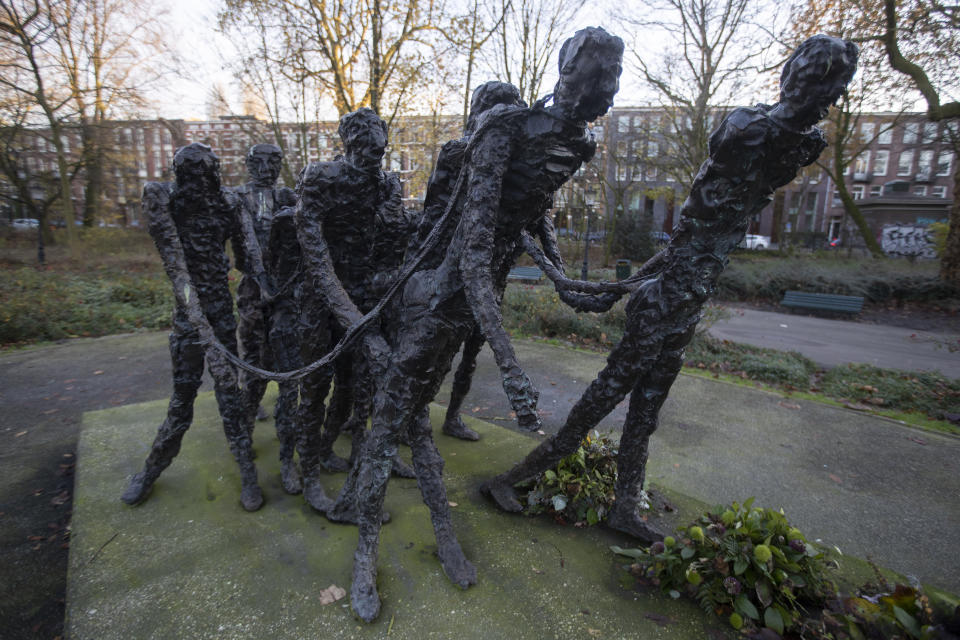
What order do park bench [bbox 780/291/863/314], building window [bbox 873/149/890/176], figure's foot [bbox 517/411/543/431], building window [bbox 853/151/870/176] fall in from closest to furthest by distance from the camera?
figure's foot [bbox 517/411/543/431] < park bench [bbox 780/291/863/314] < building window [bbox 853/151/870/176] < building window [bbox 873/149/890/176]

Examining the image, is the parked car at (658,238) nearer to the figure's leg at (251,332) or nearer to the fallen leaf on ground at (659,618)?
the figure's leg at (251,332)

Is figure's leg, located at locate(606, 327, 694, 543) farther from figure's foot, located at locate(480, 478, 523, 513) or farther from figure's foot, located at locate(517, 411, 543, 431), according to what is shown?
figure's foot, located at locate(517, 411, 543, 431)

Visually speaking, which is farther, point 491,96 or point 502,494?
point 502,494

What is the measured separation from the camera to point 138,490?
3.34 m

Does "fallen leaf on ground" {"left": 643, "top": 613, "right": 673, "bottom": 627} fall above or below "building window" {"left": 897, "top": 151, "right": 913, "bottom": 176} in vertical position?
below

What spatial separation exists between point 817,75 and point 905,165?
54077 millimetres

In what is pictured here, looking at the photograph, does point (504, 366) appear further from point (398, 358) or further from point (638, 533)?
point (638, 533)

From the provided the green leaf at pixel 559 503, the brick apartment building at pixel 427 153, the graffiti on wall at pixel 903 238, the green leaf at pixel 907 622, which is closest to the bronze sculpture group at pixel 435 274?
the green leaf at pixel 559 503

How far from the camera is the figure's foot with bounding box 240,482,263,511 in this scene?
327 cm

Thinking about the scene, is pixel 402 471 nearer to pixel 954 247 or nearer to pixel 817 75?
pixel 817 75

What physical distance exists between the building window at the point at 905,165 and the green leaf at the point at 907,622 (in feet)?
176

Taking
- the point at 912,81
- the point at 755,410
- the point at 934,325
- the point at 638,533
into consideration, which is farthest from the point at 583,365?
the point at 912,81

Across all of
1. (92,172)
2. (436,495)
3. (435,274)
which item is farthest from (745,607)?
(92,172)

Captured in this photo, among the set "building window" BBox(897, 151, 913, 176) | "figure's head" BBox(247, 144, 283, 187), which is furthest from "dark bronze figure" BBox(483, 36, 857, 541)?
"building window" BBox(897, 151, 913, 176)
